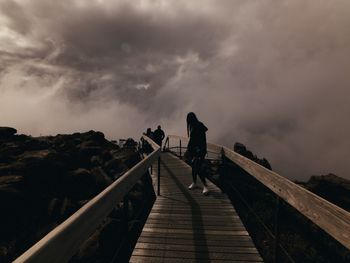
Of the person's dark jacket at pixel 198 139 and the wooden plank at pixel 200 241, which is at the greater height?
the person's dark jacket at pixel 198 139

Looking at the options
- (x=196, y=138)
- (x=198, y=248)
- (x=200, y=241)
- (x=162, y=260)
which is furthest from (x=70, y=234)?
(x=196, y=138)

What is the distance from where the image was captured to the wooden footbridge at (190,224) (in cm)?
221

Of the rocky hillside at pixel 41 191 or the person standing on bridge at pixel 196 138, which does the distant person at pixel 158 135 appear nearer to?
the rocky hillside at pixel 41 191

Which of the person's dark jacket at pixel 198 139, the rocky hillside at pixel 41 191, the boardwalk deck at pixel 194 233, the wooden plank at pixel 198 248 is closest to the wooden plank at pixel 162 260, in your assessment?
the boardwalk deck at pixel 194 233

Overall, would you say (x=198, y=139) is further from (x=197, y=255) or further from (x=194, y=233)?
(x=197, y=255)

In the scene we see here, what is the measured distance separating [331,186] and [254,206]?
648 cm

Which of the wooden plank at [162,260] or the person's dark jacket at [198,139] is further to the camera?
the person's dark jacket at [198,139]

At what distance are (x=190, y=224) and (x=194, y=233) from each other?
49 cm

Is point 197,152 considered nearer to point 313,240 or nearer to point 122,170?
point 313,240

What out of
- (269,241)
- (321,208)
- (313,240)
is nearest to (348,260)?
(313,240)

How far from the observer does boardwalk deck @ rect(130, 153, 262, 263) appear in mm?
4520

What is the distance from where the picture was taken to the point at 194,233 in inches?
214

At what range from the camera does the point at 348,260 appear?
9.70m

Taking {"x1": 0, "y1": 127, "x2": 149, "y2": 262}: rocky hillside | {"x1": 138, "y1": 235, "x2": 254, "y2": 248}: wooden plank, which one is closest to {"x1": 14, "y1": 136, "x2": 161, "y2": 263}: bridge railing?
{"x1": 138, "y1": 235, "x2": 254, "y2": 248}: wooden plank
